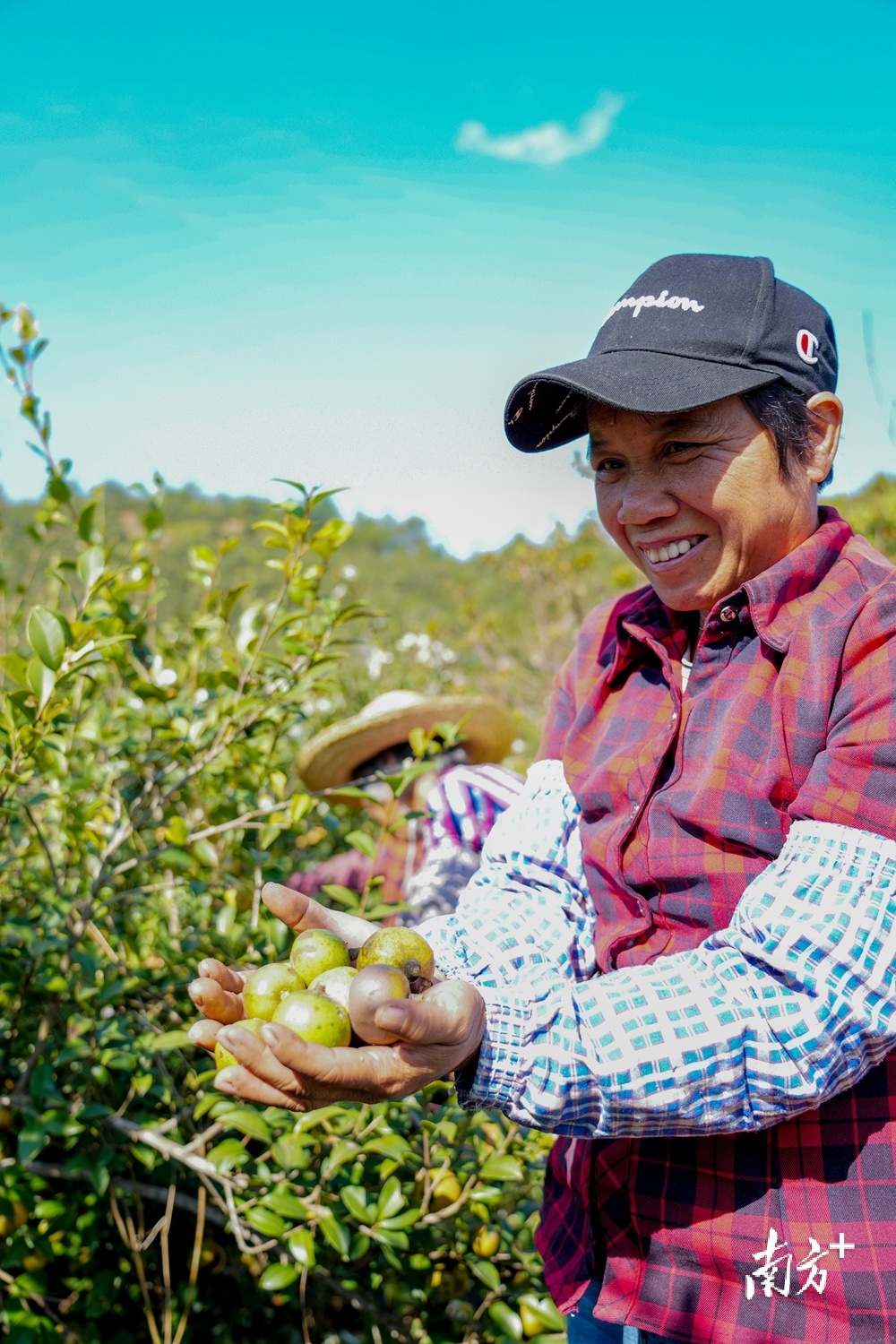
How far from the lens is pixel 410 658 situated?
6164mm

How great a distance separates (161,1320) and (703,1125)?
1545 millimetres

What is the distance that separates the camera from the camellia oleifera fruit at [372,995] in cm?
105

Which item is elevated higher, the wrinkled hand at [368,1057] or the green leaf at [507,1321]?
the wrinkled hand at [368,1057]

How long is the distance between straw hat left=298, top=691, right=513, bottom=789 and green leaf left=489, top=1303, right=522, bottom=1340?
1786 mm

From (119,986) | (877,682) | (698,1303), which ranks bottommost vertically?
(698,1303)

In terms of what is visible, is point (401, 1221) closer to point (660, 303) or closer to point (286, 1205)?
point (286, 1205)

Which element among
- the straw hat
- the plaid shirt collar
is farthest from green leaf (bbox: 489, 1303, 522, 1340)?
the straw hat

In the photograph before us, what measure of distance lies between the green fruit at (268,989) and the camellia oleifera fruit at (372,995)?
0.59 ft

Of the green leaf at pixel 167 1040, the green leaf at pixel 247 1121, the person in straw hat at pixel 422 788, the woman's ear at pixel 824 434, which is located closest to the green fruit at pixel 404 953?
Result: the green leaf at pixel 247 1121

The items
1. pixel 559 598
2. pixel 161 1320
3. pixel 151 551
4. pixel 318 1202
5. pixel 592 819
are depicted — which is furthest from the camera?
pixel 559 598

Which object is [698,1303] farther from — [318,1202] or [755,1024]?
[318,1202]

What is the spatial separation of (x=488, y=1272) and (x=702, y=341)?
1.59 metres

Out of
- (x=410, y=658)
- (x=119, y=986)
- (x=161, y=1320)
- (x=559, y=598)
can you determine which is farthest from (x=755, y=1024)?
(x=559, y=598)

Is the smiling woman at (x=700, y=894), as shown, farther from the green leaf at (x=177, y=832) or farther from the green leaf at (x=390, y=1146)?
the green leaf at (x=177, y=832)
